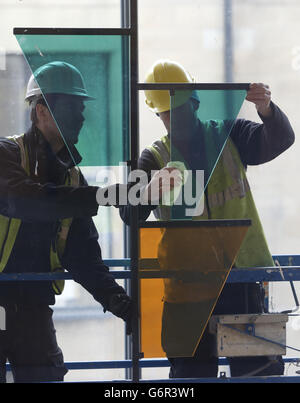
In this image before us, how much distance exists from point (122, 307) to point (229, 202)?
1.94ft

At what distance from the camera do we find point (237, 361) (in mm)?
2410

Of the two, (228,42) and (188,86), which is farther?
(228,42)

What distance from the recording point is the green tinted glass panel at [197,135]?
2.16 meters

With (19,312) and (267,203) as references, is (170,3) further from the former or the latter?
(19,312)

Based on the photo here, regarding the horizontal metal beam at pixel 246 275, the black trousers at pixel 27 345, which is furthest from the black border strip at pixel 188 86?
the black trousers at pixel 27 345

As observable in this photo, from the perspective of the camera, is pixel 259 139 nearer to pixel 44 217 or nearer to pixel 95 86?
pixel 95 86

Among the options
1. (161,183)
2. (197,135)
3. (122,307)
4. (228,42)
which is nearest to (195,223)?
(161,183)

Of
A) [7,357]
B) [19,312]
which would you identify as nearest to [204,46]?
[19,312]

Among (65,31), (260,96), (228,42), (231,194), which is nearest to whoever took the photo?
(65,31)

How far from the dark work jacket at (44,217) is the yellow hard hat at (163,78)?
1.29 feet

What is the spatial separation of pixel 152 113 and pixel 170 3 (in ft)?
1.59

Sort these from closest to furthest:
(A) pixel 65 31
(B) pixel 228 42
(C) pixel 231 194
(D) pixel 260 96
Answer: (A) pixel 65 31 < (D) pixel 260 96 < (C) pixel 231 194 < (B) pixel 228 42

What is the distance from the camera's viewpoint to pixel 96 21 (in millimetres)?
2604

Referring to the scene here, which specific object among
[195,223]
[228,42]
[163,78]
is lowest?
[195,223]
